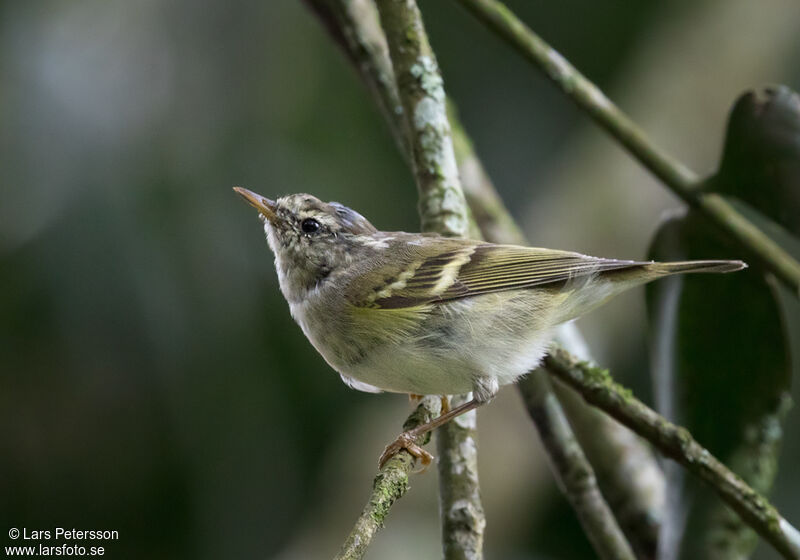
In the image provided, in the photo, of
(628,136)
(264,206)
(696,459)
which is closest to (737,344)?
(696,459)

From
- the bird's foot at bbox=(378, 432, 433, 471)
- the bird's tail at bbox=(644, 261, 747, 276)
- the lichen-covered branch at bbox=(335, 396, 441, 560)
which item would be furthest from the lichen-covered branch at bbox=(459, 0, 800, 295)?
the bird's foot at bbox=(378, 432, 433, 471)

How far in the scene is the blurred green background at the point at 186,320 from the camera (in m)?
5.09

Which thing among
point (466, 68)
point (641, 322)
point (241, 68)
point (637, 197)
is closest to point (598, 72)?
point (466, 68)

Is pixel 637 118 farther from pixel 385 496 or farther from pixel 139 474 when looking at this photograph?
pixel 385 496

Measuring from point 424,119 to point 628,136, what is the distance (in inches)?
38.0

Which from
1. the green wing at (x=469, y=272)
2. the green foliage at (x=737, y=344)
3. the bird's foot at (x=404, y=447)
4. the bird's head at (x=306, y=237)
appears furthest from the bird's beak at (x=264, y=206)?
the green foliage at (x=737, y=344)

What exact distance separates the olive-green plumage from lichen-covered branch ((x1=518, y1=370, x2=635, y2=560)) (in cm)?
35

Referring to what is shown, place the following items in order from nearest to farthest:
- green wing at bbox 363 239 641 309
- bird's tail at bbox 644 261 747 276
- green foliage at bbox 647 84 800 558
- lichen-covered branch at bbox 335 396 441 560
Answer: lichen-covered branch at bbox 335 396 441 560 < bird's tail at bbox 644 261 747 276 < green wing at bbox 363 239 641 309 < green foliage at bbox 647 84 800 558

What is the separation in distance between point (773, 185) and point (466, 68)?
4848mm

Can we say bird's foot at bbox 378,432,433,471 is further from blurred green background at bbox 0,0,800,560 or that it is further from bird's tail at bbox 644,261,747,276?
blurred green background at bbox 0,0,800,560

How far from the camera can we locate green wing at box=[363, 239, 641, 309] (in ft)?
10.7

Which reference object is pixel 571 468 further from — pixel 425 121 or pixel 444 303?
pixel 425 121

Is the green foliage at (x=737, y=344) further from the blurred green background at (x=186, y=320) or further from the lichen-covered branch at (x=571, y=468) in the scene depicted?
the blurred green background at (x=186, y=320)

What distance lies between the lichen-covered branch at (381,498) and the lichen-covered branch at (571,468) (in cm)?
65
